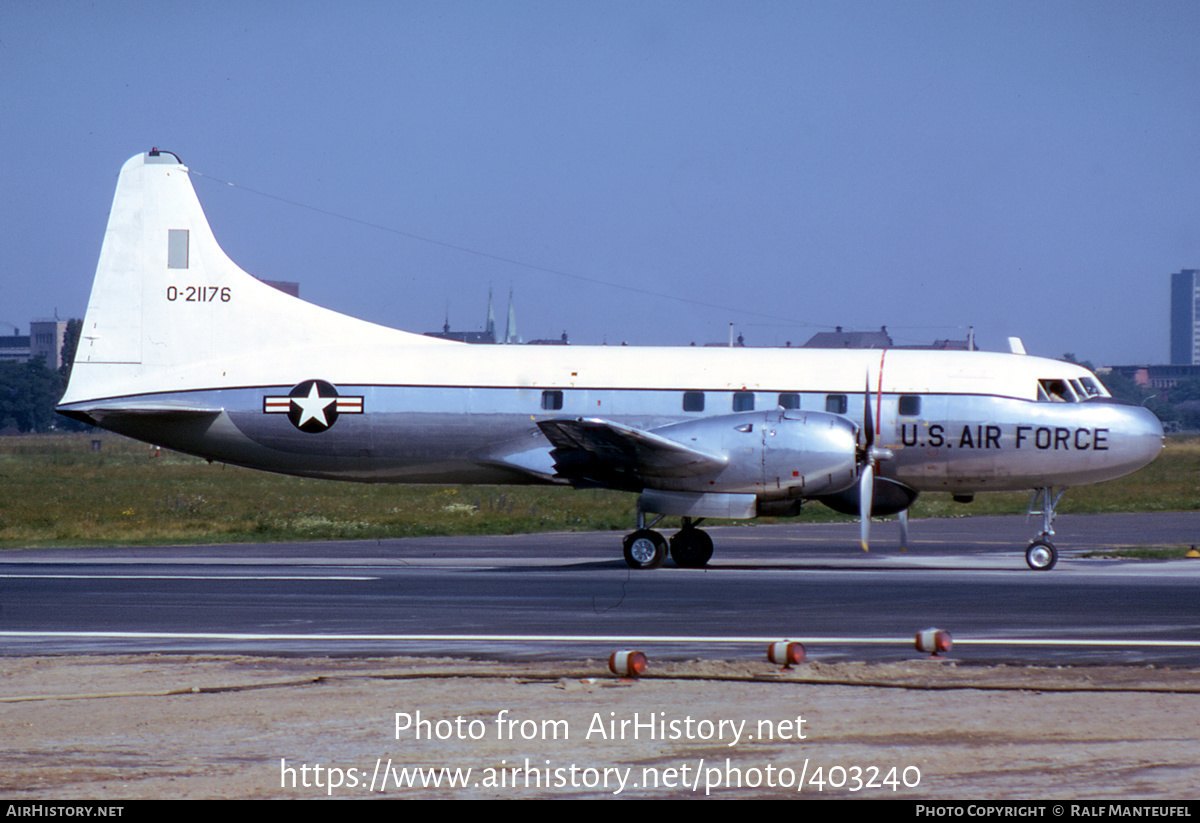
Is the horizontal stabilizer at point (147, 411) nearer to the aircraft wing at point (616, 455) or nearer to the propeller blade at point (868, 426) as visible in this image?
the aircraft wing at point (616, 455)

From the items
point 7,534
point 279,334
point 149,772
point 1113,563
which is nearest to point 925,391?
point 1113,563

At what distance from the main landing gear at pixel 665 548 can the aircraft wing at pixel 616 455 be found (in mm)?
1024

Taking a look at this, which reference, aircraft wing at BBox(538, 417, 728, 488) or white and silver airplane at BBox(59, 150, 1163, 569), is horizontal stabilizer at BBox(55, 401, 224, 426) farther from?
aircraft wing at BBox(538, 417, 728, 488)

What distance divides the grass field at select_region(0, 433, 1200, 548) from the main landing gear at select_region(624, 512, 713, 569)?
1119 centimetres

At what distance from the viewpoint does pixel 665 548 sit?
2373 centimetres

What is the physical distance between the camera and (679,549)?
2411cm

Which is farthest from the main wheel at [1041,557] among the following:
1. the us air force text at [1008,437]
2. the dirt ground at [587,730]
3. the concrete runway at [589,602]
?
the dirt ground at [587,730]

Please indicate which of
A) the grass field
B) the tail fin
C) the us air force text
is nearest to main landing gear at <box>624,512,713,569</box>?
the us air force text

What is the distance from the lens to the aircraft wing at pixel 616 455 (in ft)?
73.2

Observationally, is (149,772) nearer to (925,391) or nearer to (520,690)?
(520,690)

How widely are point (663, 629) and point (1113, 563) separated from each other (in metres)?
13.1

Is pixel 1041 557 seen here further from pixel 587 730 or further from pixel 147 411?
pixel 147 411

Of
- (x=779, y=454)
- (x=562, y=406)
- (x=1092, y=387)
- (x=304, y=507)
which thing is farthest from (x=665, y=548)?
(x=304, y=507)

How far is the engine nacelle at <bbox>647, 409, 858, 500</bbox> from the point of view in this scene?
22594 millimetres
